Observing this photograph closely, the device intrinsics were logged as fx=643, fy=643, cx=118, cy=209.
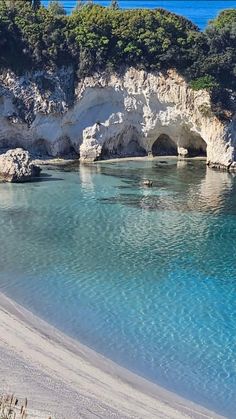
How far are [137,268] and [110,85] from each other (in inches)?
1173

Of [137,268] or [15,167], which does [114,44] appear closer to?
[15,167]

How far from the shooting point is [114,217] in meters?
40.6

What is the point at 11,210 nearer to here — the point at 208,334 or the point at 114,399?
the point at 208,334

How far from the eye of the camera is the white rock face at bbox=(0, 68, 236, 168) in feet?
185

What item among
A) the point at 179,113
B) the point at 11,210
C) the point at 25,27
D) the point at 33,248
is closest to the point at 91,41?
the point at 25,27

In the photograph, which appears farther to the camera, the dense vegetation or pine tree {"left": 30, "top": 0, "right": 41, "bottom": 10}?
pine tree {"left": 30, "top": 0, "right": 41, "bottom": 10}

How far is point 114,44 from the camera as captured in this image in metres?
58.7

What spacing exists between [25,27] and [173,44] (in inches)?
529

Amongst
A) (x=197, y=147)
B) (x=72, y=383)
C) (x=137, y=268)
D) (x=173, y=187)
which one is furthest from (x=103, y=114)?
(x=72, y=383)

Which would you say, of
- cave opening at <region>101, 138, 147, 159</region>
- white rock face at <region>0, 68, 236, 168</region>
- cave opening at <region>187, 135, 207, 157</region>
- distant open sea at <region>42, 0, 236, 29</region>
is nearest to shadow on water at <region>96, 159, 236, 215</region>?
cave opening at <region>187, 135, 207, 157</region>

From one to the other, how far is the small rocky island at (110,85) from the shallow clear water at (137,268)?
24.4 ft

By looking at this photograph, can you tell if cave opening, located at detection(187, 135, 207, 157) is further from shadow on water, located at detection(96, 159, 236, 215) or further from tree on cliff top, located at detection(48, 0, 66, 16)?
tree on cliff top, located at detection(48, 0, 66, 16)

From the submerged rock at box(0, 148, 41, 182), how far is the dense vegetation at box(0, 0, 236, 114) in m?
11.8

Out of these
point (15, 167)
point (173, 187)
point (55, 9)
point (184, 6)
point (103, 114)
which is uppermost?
point (184, 6)
